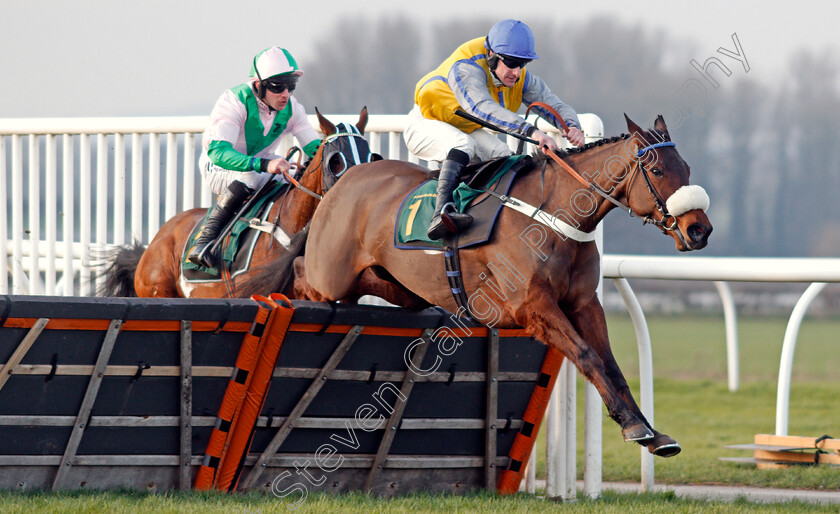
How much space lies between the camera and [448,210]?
4.92 m

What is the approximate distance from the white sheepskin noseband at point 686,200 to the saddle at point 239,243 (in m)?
2.60

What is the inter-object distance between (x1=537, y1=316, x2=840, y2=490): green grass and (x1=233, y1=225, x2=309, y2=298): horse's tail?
2.07 meters

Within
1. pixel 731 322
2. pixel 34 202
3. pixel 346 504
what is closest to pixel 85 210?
pixel 34 202

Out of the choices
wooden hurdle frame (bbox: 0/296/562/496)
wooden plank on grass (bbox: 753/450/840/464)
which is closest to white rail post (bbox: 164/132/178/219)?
wooden hurdle frame (bbox: 0/296/562/496)

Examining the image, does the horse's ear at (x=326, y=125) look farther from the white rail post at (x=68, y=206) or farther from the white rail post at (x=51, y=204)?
the white rail post at (x=51, y=204)

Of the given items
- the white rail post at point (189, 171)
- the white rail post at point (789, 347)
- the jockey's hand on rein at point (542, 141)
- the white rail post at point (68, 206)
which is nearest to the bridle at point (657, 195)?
the jockey's hand on rein at point (542, 141)

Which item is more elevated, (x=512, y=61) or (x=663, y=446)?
(x=512, y=61)

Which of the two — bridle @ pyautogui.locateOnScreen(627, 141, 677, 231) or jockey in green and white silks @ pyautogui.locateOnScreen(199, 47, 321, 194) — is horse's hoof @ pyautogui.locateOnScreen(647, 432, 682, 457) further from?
jockey in green and white silks @ pyautogui.locateOnScreen(199, 47, 321, 194)

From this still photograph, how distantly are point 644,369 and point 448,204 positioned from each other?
1.63 meters

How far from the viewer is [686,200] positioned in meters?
4.32

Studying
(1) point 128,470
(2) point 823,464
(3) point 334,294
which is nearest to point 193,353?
(1) point 128,470

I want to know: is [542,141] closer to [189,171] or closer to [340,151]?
[340,151]

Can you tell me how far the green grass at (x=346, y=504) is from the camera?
419cm

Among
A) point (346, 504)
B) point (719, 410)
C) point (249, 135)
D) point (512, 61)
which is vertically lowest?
point (719, 410)
